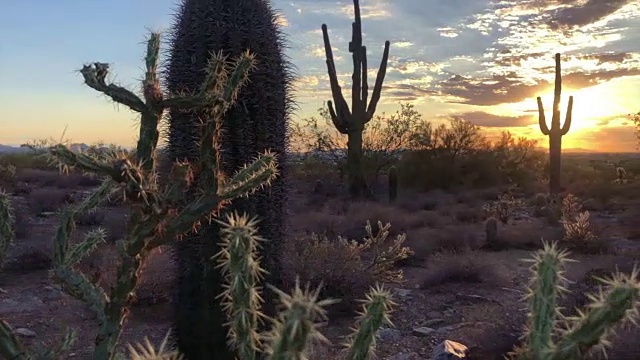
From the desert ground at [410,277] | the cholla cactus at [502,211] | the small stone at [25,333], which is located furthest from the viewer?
the cholla cactus at [502,211]

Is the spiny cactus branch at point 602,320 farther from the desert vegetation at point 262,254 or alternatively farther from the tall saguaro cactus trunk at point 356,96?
the tall saguaro cactus trunk at point 356,96

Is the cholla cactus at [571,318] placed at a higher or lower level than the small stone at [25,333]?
higher

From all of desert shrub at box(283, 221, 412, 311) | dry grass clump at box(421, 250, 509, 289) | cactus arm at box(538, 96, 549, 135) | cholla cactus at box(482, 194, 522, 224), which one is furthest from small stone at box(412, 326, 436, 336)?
cactus arm at box(538, 96, 549, 135)

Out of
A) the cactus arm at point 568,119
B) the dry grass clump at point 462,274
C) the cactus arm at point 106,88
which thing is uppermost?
the cactus arm at point 568,119

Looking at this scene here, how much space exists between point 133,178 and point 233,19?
11.6ft

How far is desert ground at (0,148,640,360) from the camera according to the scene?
7.12m

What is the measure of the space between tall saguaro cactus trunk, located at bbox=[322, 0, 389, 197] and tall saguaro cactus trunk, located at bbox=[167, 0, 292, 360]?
13552 millimetres

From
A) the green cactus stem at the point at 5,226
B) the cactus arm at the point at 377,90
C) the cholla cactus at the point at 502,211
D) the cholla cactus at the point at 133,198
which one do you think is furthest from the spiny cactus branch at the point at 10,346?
the cactus arm at the point at 377,90

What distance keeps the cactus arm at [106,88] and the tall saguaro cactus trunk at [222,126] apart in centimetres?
262

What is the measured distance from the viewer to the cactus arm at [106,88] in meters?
2.86

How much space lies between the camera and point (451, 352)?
5742 mm

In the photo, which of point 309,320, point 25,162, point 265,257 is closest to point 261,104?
point 265,257

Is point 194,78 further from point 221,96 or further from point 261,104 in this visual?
point 221,96

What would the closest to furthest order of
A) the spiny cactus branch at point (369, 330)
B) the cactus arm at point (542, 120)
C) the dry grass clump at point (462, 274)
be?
the spiny cactus branch at point (369, 330), the dry grass clump at point (462, 274), the cactus arm at point (542, 120)
